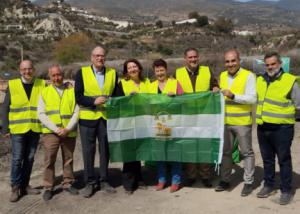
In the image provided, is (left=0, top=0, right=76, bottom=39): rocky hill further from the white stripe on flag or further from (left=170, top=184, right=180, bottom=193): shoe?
(left=170, top=184, right=180, bottom=193): shoe

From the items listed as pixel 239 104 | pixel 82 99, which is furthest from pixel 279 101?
pixel 82 99

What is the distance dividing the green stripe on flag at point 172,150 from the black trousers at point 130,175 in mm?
158

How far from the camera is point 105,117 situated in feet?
24.3

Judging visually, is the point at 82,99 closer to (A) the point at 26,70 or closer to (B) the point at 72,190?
(A) the point at 26,70

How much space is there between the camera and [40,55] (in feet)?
212

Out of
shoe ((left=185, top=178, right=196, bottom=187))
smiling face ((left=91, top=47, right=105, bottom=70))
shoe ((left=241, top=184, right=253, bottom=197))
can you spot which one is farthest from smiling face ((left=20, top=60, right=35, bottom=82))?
shoe ((left=241, top=184, right=253, bottom=197))

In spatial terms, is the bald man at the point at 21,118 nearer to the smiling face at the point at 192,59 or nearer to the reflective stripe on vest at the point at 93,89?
the reflective stripe on vest at the point at 93,89

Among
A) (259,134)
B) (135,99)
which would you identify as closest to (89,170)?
(135,99)

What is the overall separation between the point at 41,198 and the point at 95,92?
6.14 ft

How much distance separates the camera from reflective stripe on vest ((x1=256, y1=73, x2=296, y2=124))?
673 cm

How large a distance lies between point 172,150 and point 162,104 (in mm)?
743

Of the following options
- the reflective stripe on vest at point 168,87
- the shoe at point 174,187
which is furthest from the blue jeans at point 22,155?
the shoe at point 174,187

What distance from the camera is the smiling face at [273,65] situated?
6.76 metres

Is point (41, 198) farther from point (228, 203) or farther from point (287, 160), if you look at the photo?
point (287, 160)
